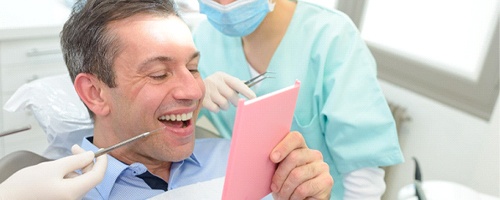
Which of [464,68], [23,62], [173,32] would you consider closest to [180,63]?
A: [173,32]

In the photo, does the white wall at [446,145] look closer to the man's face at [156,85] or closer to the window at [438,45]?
the window at [438,45]

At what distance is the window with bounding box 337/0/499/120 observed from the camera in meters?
2.07

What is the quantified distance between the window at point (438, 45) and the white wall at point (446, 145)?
0.16 ft

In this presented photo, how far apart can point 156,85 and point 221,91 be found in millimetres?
280

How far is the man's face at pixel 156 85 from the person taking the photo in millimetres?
1126

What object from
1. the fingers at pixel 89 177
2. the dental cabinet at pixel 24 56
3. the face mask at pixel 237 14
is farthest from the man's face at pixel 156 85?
the dental cabinet at pixel 24 56

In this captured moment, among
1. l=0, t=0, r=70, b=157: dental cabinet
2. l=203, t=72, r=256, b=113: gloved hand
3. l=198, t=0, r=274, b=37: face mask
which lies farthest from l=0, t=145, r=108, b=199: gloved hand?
l=0, t=0, r=70, b=157: dental cabinet

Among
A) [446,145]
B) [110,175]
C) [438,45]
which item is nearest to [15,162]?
[110,175]

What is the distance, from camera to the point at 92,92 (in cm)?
120

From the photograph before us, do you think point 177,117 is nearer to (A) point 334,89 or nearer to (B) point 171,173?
(B) point 171,173

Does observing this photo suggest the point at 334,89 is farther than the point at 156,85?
Yes

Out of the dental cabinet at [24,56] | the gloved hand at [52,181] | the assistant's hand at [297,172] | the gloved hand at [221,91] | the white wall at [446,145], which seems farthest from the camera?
the dental cabinet at [24,56]

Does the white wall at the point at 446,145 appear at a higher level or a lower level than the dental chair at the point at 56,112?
lower

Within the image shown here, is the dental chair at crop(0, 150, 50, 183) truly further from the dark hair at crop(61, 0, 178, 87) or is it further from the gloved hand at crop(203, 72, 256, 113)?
the gloved hand at crop(203, 72, 256, 113)
